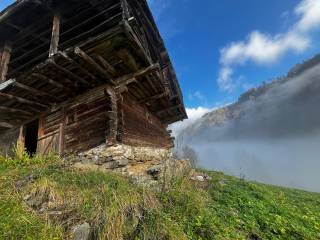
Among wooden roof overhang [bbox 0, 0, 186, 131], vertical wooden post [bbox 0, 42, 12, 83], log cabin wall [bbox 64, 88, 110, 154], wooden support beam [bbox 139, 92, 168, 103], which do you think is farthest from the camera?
wooden support beam [bbox 139, 92, 168, 103]

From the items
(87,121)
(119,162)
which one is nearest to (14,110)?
(87,121)

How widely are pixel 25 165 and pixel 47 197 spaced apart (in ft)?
10.2

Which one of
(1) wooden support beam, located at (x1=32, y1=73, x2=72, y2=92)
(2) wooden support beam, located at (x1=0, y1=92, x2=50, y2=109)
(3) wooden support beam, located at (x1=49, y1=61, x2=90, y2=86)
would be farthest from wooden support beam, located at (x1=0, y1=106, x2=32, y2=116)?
(3) wooden support beam, located at (x1=49, y1=61, x2=90, y2=86)

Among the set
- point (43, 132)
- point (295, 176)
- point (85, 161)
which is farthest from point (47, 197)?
point (295, 176)

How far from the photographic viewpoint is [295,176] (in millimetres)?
154125

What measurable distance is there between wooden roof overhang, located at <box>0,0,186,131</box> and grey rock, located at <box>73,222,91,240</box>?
4275mm

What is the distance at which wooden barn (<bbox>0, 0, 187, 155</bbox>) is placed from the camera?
718 centimetres

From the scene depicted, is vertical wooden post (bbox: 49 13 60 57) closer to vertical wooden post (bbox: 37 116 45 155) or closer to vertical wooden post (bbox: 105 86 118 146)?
vertical wooden post (bbox: 105 86 118 146)

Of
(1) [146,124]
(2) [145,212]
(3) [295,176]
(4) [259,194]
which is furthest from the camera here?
(3) [295,176]

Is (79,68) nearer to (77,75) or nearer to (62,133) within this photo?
(77,75)

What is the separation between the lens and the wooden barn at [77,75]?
7.18 meters

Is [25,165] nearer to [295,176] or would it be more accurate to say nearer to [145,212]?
[145,212]

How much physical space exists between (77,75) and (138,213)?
4.99m

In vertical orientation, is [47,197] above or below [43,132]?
below
